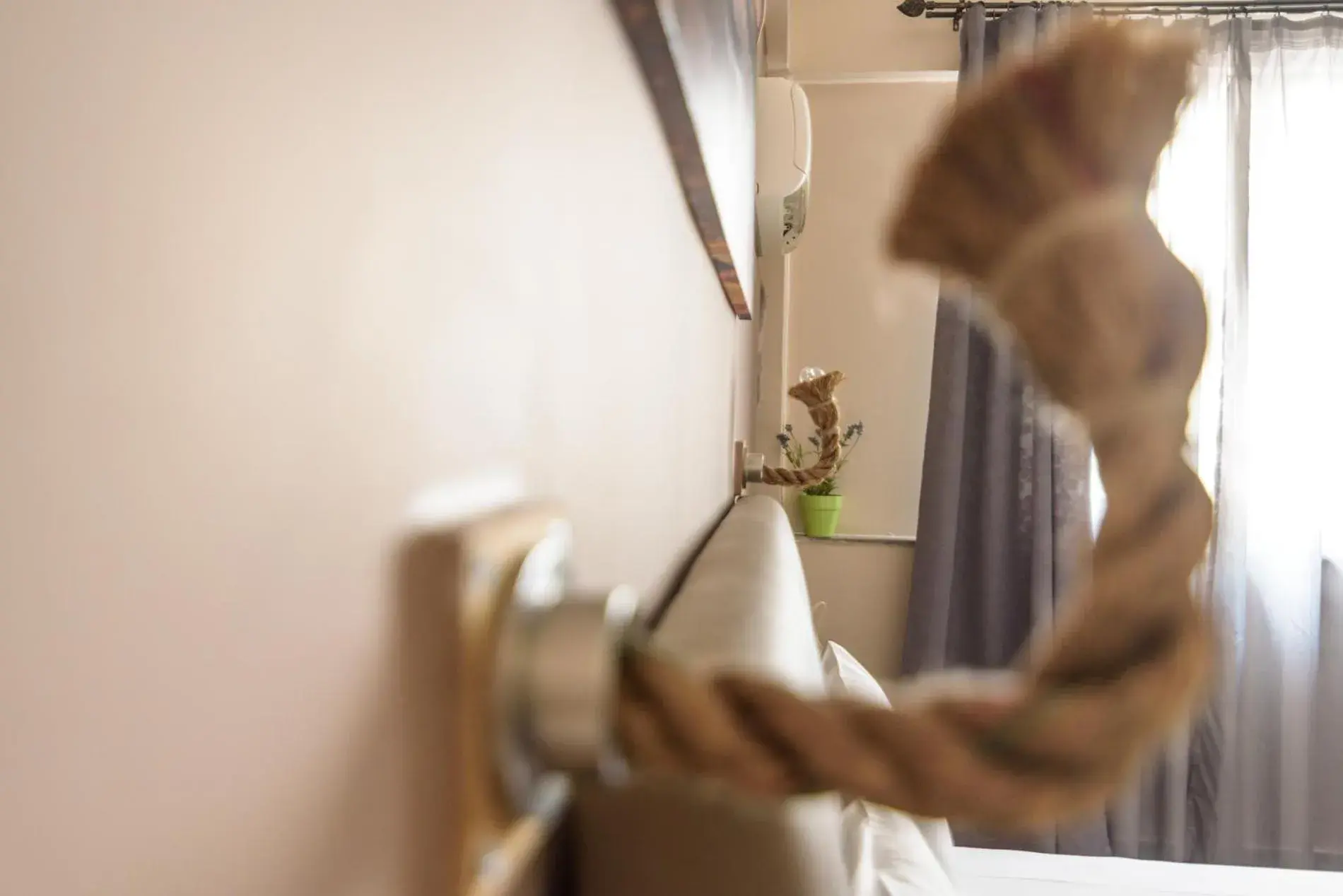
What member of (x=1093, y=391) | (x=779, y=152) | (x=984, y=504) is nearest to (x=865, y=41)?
(x=779, y=152)

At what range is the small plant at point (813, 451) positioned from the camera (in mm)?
2361

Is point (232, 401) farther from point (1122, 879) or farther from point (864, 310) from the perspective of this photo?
point (864, 310)

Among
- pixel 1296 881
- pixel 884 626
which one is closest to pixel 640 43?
pixel 1296 881

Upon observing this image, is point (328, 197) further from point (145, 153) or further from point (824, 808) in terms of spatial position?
point (824, 808)

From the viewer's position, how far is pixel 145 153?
0.11m

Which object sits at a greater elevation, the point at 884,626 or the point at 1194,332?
the point at 1194,332

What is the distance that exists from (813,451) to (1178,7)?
143cm

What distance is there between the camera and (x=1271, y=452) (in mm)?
2188

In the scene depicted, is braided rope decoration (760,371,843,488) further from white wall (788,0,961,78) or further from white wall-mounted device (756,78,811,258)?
white wall (788,0,961,78)

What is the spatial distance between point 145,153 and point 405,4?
8 cm

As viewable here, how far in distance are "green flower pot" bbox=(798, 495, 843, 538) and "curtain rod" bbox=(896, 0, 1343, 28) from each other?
4.20 ft

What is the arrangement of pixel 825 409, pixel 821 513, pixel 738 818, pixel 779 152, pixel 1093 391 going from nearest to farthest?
pixel 1093 391
pixel 738 818
pixel 825 409
pixel 779 152
pixel 821 513

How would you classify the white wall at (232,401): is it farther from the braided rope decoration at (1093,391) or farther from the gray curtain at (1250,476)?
the gray curtain at (1250,476)

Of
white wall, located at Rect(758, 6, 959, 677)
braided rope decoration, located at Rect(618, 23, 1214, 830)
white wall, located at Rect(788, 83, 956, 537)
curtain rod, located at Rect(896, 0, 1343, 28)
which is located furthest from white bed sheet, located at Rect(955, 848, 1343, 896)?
curtain rod, located at Rect(896, 0, 1343, 28)
